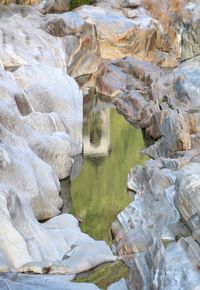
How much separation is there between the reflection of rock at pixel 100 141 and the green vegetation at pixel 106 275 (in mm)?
8655

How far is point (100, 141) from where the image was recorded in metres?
22.1

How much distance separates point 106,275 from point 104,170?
24.0 feet

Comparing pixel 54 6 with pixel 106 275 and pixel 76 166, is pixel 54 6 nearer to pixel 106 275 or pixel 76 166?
pixel 76 166

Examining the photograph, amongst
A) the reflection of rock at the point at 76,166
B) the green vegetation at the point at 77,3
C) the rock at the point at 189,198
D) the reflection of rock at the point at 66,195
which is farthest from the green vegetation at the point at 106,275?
the green vegetation at the point at 77,3

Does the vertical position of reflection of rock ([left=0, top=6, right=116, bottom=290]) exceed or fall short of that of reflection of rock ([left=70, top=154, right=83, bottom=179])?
it exceeds it

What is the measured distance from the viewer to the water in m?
13.5

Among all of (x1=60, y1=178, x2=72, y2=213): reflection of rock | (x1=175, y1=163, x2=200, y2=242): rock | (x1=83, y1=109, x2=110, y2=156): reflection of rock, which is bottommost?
(x1=83, y1=109, x2=110, y2=156): reflection of rock

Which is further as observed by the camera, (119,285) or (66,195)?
(66,195)

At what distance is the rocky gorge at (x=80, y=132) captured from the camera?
1045 cm

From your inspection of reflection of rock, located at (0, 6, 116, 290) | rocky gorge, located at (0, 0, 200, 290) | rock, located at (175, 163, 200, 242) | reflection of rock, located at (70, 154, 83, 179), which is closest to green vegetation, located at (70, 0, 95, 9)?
rocky gorge, located at (0, 0, 200, 290)

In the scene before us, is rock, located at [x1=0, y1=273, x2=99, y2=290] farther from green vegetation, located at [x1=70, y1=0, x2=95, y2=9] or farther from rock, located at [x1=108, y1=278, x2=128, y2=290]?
green vegetation, located at [x1=70, y1=0, x2=95, y2=9]

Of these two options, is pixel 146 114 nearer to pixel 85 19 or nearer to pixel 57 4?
pixel 85 19

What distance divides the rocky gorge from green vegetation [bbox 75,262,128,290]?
0.15 m

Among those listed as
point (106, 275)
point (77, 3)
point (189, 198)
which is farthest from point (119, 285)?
point (77, 3)
